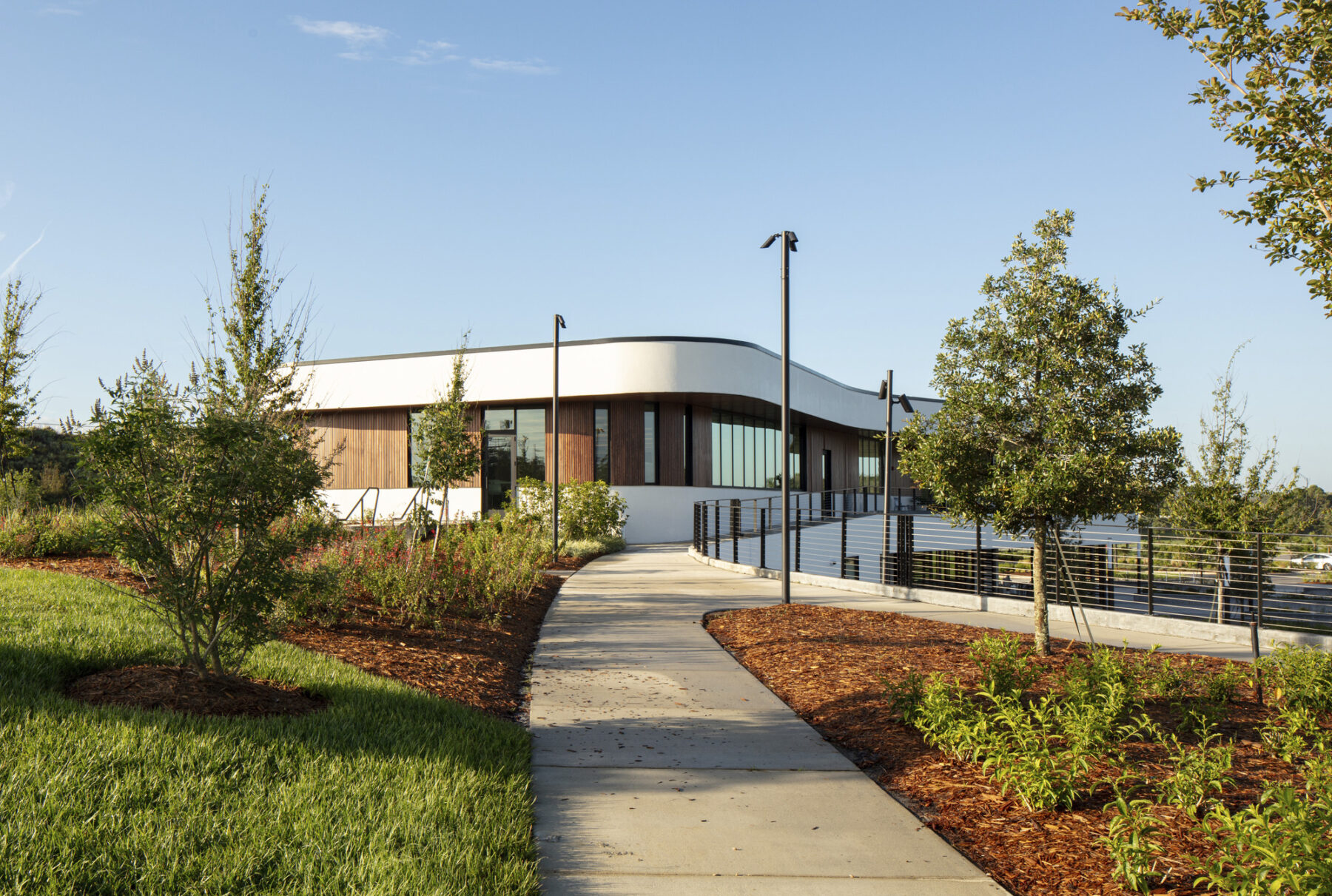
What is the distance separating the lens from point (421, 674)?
290 inches

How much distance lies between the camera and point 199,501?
545 centimetres

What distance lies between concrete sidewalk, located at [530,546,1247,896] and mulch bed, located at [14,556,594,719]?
505mm

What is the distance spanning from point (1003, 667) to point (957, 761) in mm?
1363

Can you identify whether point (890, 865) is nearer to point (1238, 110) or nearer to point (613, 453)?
point (1238, 110)

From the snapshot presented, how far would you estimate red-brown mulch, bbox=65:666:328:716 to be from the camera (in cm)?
526

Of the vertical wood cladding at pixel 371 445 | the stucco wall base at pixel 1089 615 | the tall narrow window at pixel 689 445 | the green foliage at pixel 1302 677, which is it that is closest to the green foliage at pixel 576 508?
the tall narrow window at pixel 689 445

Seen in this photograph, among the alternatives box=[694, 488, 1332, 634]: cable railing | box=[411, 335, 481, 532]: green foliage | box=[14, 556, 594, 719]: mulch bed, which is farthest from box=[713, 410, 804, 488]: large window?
box=[14, 556, 594, 719]: mulch bed

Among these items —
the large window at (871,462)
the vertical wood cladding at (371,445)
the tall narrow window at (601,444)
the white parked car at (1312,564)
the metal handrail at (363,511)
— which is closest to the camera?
the white parked car at (1312,564)

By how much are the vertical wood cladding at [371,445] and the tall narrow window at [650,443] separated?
10.0 meters

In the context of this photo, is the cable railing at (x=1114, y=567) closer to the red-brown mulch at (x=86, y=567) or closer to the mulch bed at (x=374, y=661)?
the mulch bed at (x=374, y=661)

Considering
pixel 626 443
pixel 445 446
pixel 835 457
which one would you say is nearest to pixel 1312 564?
pixel 626 443

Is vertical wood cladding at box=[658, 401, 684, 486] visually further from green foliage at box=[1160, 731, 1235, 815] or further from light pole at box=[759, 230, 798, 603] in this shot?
green foliage at box=[1160, 731, 1235, 815]

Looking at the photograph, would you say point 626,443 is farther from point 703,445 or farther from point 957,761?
point 957,761

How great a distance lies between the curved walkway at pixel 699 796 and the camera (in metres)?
3.84
